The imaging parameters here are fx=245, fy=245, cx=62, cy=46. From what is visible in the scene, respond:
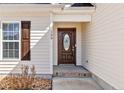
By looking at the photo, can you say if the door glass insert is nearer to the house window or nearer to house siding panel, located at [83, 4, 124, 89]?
house siding panel, located at [83, 4, 124, 89]

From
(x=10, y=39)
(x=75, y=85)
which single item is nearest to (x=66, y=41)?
(x=10, y=39)

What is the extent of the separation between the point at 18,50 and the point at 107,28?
4.62 metres

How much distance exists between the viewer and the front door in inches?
569

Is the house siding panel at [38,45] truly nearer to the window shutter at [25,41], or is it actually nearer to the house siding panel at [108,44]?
the window shutter at [25,41]

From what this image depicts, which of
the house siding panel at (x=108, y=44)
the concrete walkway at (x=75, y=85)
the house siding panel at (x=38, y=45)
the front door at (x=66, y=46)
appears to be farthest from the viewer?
the front door at (x=66, y=46)

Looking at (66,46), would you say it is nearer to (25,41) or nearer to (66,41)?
(66,41)

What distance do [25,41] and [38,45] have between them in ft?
2.06

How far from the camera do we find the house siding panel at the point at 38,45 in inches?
439

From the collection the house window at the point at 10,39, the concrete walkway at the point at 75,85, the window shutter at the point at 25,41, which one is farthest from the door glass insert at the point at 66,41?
the concrete walkway at the point at 75,85

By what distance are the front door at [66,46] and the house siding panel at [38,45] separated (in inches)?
130

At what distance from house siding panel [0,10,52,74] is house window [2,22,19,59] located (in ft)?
1.07

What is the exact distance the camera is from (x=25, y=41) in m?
11.2

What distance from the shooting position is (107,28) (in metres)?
8.46

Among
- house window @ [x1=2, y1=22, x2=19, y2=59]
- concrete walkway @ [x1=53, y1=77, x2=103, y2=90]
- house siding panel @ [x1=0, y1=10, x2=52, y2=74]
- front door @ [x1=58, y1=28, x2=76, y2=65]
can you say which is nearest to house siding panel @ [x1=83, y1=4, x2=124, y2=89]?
concrete walkway @ [x1=53, y1=77, x2=103, y2=90]
